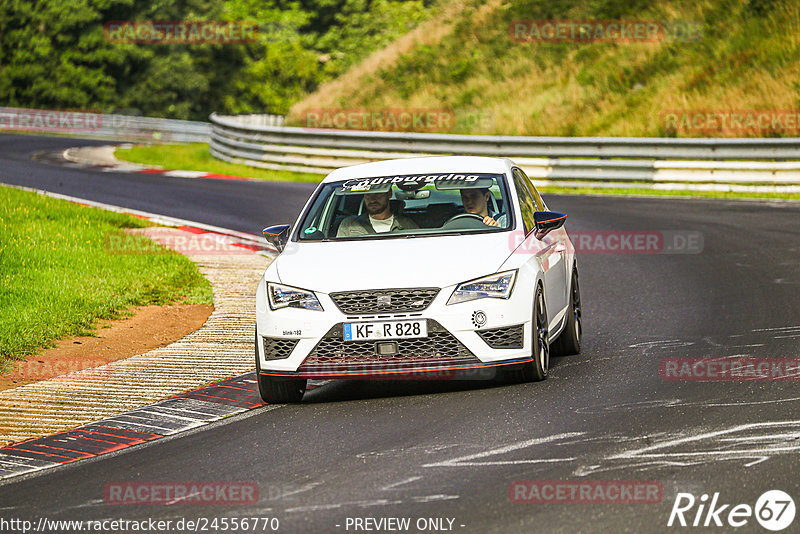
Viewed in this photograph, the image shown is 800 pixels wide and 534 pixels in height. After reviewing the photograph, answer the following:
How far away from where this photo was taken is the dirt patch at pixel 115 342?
9.89 meters

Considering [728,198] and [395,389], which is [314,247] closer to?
[395,389]

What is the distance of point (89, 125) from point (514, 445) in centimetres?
4936

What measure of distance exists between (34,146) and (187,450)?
112 ft

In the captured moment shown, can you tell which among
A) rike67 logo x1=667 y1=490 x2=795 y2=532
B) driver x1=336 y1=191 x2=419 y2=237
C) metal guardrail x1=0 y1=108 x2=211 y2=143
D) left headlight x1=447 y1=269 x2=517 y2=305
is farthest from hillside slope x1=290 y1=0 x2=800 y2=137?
rike67 logo x1=667 y1=490 x2=795 y2=532

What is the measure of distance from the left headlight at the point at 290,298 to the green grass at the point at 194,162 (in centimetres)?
2017

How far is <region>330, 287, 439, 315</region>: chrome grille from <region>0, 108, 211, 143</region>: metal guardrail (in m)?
45.5

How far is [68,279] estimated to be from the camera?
43.7 ft

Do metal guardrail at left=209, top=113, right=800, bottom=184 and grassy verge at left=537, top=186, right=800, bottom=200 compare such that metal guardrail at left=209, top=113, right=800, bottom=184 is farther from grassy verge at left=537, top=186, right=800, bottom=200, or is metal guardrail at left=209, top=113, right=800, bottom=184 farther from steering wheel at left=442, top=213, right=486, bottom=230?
steering wheel at left=442, top=213, right=486, bottom=230

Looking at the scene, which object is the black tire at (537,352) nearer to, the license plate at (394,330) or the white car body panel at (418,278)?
the white car body panel at (418,278)

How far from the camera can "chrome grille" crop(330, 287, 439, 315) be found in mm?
8008

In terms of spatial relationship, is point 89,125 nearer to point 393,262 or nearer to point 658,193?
point 658,193

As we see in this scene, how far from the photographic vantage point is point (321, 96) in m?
43.0

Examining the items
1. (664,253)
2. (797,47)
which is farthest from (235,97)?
(664,253)

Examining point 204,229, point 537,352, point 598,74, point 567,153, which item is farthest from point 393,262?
point 598,74
